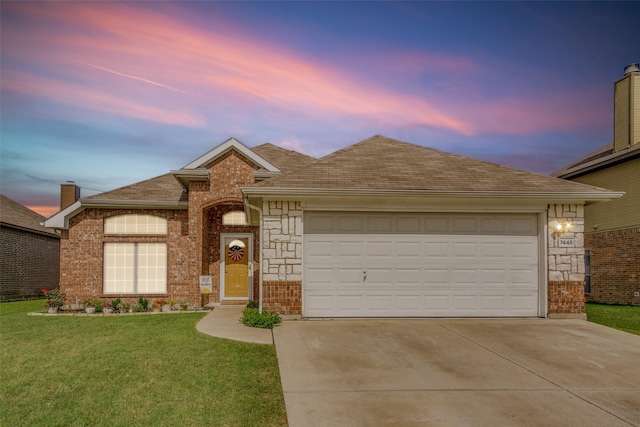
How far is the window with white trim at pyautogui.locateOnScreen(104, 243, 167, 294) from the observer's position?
15.4m

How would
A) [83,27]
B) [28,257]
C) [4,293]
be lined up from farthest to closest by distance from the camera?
[28,257], [4,293], [83,27]

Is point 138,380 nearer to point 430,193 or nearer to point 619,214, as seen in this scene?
point 430,193

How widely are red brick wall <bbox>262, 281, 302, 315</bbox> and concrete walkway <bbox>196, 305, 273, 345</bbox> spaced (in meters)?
0.88

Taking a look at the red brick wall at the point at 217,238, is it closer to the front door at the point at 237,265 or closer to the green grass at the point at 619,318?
the front door at the point at 237,265

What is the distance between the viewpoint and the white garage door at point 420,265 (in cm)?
1069

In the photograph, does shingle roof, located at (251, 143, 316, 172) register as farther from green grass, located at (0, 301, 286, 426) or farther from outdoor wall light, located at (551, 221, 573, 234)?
outdoor wall light, located at (551, 221, 573, 234)

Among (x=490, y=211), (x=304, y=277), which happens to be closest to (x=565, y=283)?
(x=490, y=211)

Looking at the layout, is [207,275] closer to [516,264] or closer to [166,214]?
[166,214]

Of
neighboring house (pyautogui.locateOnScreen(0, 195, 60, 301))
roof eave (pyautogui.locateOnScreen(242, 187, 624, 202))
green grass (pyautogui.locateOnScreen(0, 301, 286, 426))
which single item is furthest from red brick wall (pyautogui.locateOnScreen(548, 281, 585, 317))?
neighboring house (pyautogui.locateOnScreen(0, 195, 60, 301))

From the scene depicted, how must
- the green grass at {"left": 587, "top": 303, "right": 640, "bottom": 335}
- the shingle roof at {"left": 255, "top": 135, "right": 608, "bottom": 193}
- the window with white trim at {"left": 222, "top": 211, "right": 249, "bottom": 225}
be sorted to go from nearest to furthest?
the shingle roof at {"left": 255, "top": 135, "right": 608, "bottom": 193}
the green grass at {"left": 587, "top": 303, "right": 640, "bottom": 335}
the window with white trim at {"left": 222, "top": 211, "right": 249, "bottom": 225}

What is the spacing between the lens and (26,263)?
22.3m

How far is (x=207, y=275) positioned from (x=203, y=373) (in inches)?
361

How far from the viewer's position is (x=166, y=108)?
49.7 ft

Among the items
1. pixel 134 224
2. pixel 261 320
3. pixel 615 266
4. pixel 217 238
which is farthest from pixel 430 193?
pixel 615 266
